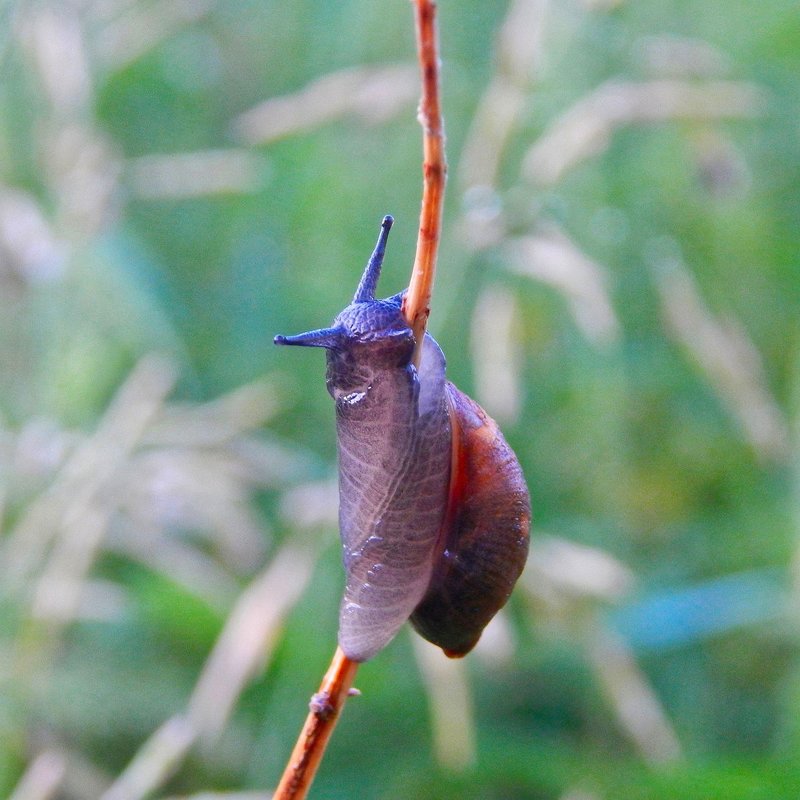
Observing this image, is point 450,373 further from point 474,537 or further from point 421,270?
point 421,270

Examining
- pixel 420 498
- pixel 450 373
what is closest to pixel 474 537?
pixel 420 498

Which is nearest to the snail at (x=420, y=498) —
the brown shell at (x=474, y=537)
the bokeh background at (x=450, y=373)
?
the brown shell at (x=474, y=537)

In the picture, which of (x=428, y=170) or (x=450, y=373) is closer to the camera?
(x=428, y=170)

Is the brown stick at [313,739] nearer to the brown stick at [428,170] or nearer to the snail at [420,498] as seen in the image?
the snail at [420,498]

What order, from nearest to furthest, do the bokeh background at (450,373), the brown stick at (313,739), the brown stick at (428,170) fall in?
1. the brown stick at (428,170)
2. the brown stick at (313,739)
3. the bokeh background at (450,373)

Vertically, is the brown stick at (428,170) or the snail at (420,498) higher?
the brown stick at (428,170)

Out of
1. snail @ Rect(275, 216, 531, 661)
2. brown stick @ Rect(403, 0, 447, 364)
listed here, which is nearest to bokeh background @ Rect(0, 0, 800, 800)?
snail @ Rect(275, 216, 531, 661)
